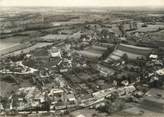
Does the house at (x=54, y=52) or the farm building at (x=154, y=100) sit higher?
the house at (x=54, y=52)

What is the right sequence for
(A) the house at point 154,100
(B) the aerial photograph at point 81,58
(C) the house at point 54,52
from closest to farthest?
(A) the house at point 154,100, (B) the aerial photograph at point 81,58, (C) the house at point 54,52

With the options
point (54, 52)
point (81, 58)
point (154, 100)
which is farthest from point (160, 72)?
point (54, 52)

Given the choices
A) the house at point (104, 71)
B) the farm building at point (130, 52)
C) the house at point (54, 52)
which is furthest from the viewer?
the farm building at point (130, 52)

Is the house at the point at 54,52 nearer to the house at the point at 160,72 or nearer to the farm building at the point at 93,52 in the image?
the farm building at the point at 93,52

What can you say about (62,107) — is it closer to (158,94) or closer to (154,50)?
(158,94)

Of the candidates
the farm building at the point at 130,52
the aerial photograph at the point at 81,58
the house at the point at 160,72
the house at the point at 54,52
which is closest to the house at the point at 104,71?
the aerial photograph at the point at 81,58

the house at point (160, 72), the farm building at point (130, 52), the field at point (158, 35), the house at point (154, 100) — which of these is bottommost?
the house at point (154, 100)

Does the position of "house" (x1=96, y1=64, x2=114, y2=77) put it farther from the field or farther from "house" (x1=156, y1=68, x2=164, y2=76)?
the field

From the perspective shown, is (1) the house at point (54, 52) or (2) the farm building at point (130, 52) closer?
(1) the house at point (54, 52)

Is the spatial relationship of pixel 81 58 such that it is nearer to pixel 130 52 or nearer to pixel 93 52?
pixel 93 52
